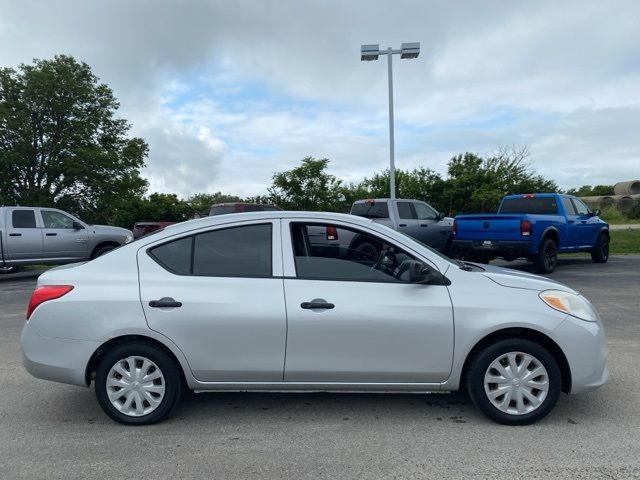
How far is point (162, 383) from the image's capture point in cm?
400

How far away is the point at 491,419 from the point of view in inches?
158

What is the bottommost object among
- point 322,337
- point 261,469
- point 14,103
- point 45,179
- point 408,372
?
point 261,469

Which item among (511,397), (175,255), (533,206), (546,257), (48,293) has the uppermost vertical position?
(533,206)

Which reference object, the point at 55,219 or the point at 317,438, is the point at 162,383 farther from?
the point at 55,219

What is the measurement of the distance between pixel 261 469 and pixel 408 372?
1273mm

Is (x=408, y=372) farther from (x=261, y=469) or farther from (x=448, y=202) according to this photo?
(x=448, y=202)

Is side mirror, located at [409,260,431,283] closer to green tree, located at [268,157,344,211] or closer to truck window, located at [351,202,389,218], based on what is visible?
truck window, located at [351,202,389,218]

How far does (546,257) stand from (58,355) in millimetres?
10892

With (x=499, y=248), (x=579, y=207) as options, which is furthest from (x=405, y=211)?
(x=579, y=207)

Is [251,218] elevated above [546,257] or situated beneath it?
elevated above

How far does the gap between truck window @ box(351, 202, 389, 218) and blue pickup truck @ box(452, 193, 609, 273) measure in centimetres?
212

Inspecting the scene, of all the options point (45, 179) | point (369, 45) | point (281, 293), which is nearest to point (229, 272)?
point (281, 293)

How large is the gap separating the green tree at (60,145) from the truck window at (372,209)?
16.0m

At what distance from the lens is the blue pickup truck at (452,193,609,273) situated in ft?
38.9
